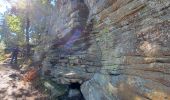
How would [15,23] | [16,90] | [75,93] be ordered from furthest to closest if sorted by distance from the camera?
[15,23]
[16,90]
[75,93]

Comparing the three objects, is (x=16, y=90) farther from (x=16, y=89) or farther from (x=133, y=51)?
(x=133, y=51)

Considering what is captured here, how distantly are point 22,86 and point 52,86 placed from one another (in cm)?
277

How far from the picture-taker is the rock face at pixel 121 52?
7.17 meters

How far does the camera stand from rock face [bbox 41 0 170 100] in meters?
7.17

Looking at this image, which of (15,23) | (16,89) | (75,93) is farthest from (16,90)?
(15,23)

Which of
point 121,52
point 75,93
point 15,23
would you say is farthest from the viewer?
point 15,23

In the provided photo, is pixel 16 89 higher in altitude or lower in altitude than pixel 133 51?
lower

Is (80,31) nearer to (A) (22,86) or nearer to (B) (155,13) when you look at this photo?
(A) (22,86)

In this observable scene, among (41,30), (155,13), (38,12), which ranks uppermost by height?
(38,12)

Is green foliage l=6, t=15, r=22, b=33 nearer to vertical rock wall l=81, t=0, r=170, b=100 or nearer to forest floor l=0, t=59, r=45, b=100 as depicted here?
forest floor l=0, t=59, r=45, b=100

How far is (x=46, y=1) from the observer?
2764cm

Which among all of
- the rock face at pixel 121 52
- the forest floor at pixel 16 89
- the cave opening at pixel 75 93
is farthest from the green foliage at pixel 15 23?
the cave opening at pixel 75 93

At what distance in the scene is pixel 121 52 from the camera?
30.5 feet

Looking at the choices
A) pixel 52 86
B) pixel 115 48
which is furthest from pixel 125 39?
pixel 52 86
